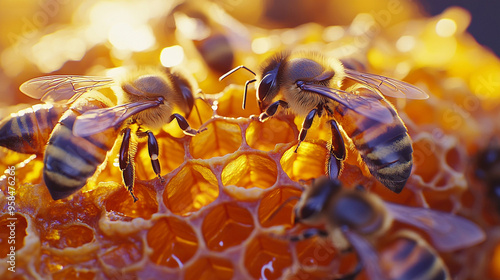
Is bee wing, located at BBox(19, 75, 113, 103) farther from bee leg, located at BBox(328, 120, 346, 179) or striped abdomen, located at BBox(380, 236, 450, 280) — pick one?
striped abdomen, located at BBox(380, 236, 450, 280)

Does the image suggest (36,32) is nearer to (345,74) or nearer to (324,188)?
(345,74)

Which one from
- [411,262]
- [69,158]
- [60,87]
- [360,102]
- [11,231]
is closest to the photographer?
[411,262]

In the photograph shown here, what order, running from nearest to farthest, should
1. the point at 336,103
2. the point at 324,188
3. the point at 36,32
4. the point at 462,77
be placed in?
the point at 324,188 < the point at 336,103 < the point at 462,77 < the point at 36,32

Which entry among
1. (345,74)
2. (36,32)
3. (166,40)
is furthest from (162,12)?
(345,74)

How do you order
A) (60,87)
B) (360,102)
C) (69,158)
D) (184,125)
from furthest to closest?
(60,87) < (184,125) < (360,102) < (69,158)

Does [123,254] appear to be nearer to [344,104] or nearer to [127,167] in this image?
[127,167]

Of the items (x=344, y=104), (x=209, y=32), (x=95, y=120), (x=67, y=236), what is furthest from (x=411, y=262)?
(x=209, y=32)

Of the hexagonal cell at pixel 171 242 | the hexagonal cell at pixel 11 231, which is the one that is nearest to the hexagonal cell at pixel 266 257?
the hexagonal cell at pixel 171 242
